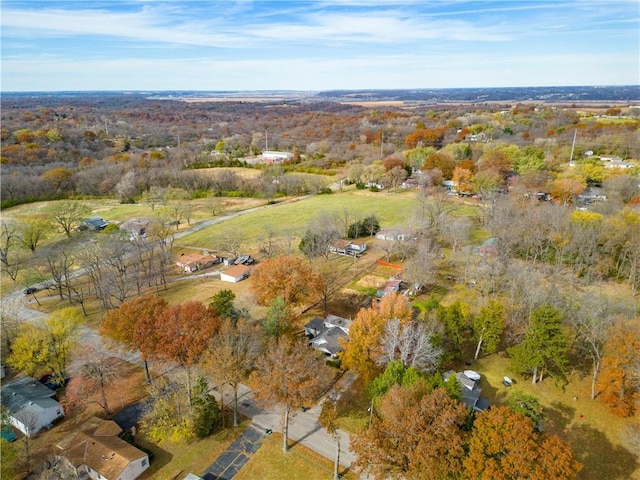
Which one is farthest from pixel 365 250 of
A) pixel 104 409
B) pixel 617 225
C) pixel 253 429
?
pixel 104 409

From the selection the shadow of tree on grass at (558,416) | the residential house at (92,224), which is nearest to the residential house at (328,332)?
the shadow of tree on grass at (558,416)

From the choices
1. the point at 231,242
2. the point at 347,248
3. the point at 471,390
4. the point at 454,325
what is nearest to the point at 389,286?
the point at 454,325

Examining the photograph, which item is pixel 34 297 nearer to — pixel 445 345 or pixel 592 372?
Answer: pixel 445 345

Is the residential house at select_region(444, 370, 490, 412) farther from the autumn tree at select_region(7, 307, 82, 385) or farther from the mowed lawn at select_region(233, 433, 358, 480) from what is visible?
the autumn tree at select_region(7, 307, 82, 385)

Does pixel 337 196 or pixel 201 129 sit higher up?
pixel 201 129

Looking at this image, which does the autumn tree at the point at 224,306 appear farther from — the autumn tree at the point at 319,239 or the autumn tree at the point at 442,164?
the autumn tree at the point at 442,164

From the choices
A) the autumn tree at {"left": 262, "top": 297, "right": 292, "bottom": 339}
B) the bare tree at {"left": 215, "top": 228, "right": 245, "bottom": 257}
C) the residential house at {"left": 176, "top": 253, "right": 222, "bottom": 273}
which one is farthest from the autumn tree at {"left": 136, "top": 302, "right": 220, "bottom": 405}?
the bare tree at {"left": 215, "top": 228, "right": 245, "bottom": 257}

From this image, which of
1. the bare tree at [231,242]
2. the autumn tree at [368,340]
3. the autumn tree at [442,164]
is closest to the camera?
the autumn tree at [368,340]
